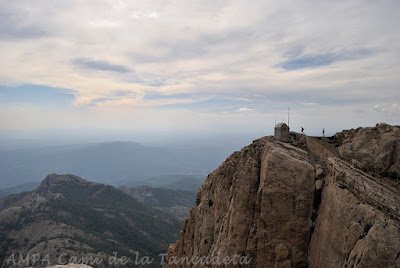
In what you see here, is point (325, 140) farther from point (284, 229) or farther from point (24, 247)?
point (24, 247)

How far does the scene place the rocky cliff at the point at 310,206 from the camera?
65.0 ft

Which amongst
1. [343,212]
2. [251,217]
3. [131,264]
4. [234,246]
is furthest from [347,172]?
[131,264]

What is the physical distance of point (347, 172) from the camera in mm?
23516

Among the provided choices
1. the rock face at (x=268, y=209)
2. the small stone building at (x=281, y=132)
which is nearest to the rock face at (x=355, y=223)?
the rock face at (x=268, y=209)

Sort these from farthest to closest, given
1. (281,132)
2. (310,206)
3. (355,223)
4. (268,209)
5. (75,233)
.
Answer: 1. (75,233)
2. (281,132)
3. (268,209)
4. (310,206)
5. (355,223)

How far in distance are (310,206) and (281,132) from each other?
11612mm

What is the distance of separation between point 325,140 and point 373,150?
7.14 meters

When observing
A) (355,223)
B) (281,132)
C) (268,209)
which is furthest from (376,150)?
(268,209)

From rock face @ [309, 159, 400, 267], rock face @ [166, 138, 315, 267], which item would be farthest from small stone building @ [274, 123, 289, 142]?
rock face @ [309, 159, 400, 267]

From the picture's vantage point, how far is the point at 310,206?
24.9m

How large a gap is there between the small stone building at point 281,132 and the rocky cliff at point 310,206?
0.89 metres

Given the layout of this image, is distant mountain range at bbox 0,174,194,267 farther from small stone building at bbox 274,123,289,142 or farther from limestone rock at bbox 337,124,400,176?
limestone rock at bbox 337,124,400,176

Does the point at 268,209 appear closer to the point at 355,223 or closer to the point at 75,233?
the point at 355,223

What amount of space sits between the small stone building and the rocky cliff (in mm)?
894
